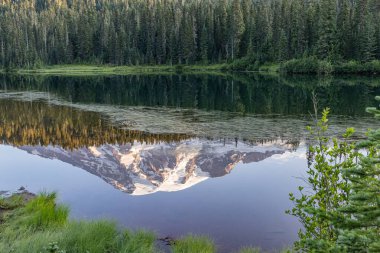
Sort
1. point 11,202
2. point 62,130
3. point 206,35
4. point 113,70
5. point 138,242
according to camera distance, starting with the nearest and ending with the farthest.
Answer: point 138,242, point 11,202, point 62,130, point 206,35, point 113,70

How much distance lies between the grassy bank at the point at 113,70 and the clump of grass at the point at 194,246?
90.9m

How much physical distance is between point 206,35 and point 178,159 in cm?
9740

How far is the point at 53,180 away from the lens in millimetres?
19844

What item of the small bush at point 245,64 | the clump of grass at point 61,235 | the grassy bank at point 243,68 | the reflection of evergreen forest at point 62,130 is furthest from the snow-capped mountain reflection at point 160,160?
the small bush at point 245,64

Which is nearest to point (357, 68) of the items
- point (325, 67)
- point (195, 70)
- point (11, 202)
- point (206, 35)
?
point (325, 67)

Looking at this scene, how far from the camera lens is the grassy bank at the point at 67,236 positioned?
895cm

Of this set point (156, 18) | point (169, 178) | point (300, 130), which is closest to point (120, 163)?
point (169, 178)

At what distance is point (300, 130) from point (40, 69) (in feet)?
393

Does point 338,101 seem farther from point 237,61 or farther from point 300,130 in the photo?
point 237,61

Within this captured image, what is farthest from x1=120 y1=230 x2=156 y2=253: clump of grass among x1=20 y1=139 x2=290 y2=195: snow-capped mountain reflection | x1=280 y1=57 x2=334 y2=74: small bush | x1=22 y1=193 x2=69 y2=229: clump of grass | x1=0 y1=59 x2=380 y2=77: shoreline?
x1=280 y1=57 x2=334 y2=74: small bush

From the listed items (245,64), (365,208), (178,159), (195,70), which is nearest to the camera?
(365,208)

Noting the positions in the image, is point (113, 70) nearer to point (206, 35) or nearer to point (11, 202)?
point (206, 35)

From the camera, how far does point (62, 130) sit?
31062mm

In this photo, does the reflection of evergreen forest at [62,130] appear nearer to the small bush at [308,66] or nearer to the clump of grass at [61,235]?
the clump of grass at [61,235]
